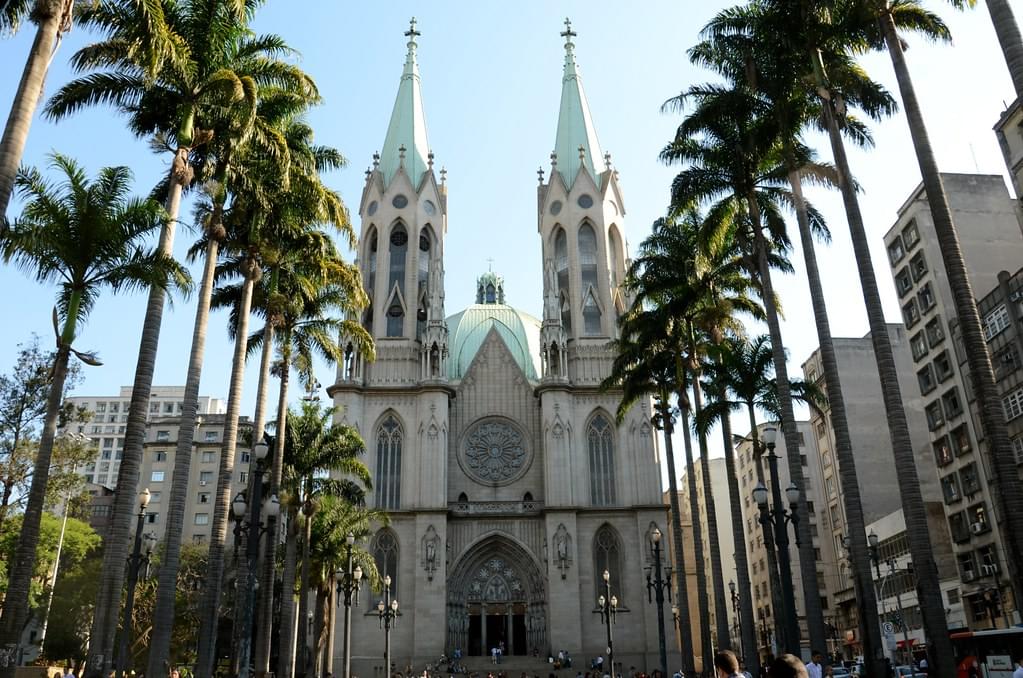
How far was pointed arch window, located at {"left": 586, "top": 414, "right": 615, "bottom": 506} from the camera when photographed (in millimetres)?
49188

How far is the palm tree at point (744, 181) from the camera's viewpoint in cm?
2353

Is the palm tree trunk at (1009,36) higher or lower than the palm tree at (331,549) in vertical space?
higher

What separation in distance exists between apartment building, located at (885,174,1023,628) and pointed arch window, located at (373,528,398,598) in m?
28.5

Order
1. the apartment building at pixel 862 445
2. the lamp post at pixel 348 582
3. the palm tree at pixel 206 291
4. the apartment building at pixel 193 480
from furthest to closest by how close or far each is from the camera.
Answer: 1. the apartment building at pixel 193 480
2. the apartment building at pixel 862 445
3. the lamp post at pixel 348 582
4. the palm tree at pixel 206 291

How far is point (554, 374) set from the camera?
51.0 m

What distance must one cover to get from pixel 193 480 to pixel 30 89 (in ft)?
224

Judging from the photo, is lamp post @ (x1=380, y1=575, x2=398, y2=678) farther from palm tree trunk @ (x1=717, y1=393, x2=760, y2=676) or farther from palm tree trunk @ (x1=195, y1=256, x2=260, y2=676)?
palm tree trunk @ (x1=717, y1=393, x2=760, y2=676)

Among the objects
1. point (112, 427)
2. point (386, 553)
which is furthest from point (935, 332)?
point (112, 427)

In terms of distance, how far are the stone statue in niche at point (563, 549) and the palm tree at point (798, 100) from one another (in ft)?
85.9

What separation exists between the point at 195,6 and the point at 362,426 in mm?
32789

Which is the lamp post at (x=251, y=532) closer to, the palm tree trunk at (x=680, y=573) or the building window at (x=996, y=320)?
the palm tree trunk at (x=680, y=573)

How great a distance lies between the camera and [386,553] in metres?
47.5

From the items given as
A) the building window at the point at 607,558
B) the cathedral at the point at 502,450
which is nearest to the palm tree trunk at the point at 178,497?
the cathedral at the point at 502,450

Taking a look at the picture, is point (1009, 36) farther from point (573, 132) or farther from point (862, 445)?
point (573, 132)
